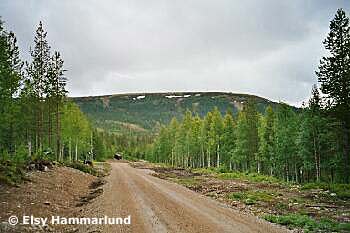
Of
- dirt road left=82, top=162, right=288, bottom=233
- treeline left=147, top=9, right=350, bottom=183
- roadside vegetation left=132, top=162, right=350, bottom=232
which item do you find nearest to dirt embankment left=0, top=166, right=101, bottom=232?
dirt road left=82, top=162, right=288, bottom=233

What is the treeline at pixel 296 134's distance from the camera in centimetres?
3300

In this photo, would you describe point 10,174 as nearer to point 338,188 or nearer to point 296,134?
point 338,188

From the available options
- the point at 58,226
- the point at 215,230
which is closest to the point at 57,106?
the point at 58,226

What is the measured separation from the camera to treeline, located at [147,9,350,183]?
33.0 metres

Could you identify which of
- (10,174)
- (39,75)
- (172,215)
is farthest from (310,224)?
(39,75)

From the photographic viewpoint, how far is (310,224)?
1570cm

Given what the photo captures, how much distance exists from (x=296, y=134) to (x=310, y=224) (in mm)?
36998

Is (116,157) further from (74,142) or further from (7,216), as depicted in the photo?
(7,216)

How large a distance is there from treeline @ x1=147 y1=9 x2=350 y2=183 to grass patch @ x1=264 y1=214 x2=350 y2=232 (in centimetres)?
1808

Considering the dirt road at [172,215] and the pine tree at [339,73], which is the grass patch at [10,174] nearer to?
the dirt road at [172,215]

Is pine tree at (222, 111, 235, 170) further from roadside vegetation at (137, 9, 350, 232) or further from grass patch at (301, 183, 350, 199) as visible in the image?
grass patch at (301, 183, 350, 199)

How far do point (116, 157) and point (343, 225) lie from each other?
143 m

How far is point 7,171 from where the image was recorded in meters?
19.9

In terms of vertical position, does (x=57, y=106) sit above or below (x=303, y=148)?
above
